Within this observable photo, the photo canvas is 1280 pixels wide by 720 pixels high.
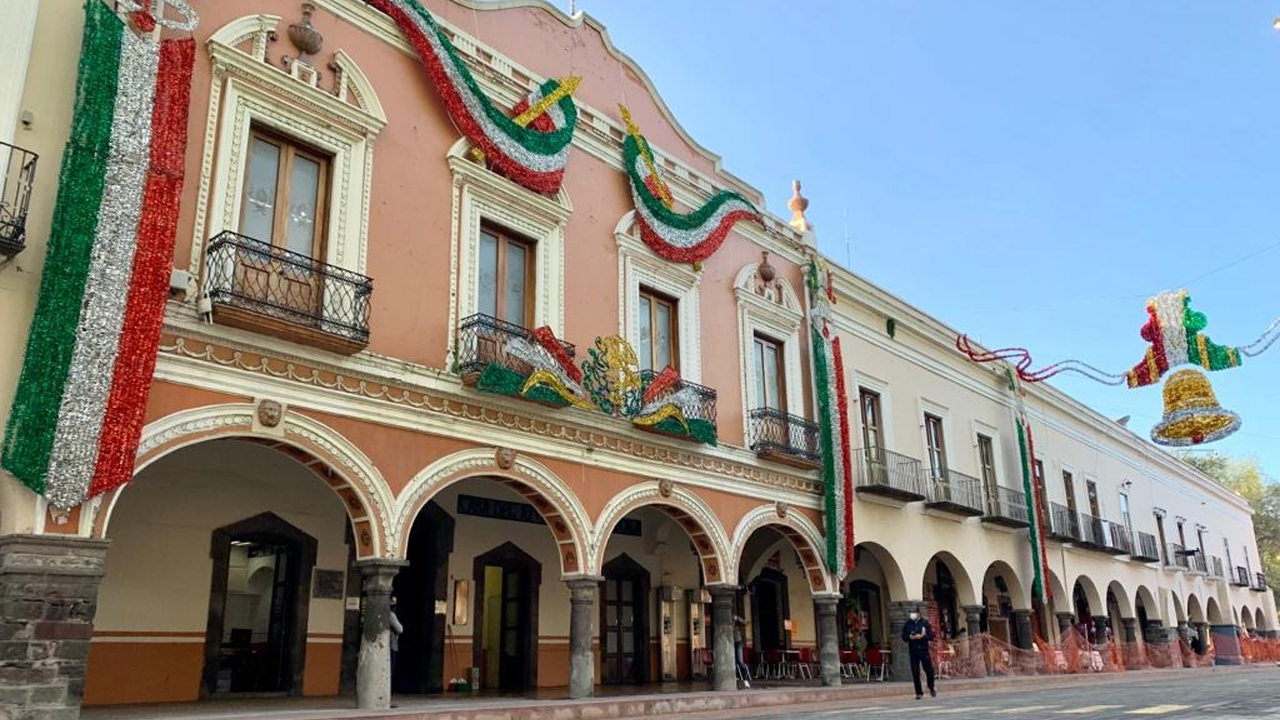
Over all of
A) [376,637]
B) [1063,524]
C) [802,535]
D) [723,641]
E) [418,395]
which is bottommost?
[723,641]

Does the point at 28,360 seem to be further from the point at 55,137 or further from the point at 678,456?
the point at 678,456

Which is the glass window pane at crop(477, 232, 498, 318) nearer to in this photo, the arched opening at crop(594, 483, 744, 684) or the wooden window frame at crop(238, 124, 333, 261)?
the wooden window frame at crop(238, 124, 333, 261)

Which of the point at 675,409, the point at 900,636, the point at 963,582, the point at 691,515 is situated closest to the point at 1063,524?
the point at 963,582

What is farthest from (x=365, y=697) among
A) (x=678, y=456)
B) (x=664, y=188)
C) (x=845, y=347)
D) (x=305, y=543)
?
(x=845, y=347)

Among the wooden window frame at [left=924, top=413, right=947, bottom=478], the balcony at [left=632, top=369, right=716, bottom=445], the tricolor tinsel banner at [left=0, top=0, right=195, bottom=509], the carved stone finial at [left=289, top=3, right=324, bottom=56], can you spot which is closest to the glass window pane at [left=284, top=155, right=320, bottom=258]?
the carved stone finial at [left=289, top=3, right=324, bottom=56]

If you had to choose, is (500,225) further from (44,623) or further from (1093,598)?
(1093,598)

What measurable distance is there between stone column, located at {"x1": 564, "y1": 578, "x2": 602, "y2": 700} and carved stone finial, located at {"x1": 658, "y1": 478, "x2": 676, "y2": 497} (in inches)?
68.3

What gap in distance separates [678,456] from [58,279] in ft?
25.4

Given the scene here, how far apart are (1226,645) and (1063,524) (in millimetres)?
13402

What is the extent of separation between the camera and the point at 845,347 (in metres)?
17.2

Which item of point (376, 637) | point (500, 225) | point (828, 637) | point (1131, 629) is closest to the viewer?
point (376, 637)

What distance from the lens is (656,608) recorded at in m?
15.8

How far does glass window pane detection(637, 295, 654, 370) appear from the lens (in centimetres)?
1334

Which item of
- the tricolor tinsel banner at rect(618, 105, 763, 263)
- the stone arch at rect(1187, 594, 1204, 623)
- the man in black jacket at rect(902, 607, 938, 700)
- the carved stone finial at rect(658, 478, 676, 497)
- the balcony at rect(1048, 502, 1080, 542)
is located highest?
the tricolor tinsel banner at rect(618, 105, 763, 263)
